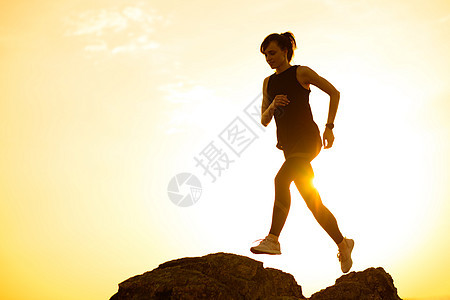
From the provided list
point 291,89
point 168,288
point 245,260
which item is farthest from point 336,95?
point 168,288

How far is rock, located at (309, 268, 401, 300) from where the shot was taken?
6355 millimetres

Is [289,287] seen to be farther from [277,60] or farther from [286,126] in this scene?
[277,60]

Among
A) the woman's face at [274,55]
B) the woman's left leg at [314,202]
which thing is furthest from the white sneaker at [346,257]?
the woman's face at [274,55]

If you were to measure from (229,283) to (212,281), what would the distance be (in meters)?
0.37

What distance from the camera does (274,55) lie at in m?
6.83

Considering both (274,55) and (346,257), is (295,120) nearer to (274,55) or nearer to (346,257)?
(274,55)

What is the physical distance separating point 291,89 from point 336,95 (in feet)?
2.22

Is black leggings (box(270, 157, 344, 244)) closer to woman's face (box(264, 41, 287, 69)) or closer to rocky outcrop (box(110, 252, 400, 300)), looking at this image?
rocky outcrop (box(110, 252, 400, 300))

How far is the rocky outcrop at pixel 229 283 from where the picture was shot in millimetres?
6043

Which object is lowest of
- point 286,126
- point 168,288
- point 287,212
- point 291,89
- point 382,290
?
point 382,290

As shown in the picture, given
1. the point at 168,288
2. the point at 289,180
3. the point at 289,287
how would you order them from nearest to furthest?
the point at 168,288, the point at 289,180, the point at 289,287

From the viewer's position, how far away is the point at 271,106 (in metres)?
6.71

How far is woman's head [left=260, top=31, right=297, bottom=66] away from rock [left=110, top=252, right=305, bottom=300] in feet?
10.2

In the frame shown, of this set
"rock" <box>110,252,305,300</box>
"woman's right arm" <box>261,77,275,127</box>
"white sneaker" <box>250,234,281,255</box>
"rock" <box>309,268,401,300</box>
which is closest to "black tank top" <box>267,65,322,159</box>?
"woman's right arm" <box>261,77,275,127</box>
